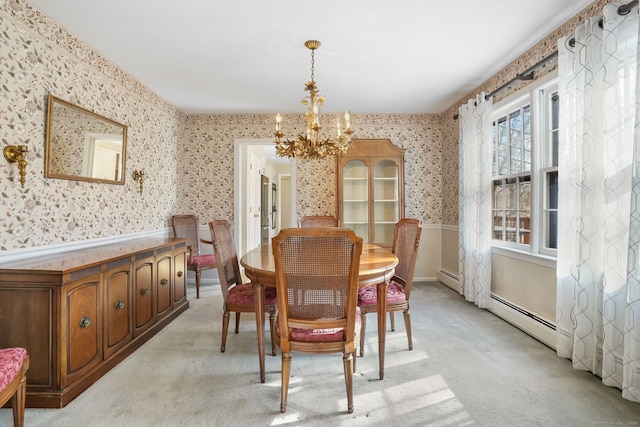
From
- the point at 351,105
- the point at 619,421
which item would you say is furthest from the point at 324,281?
the point at 351,105

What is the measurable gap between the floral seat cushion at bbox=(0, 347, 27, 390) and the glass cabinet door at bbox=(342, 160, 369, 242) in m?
3.56

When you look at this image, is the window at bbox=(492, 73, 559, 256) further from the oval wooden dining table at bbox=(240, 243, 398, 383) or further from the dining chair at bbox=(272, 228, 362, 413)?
the dining chair at bbox=(272, 228, 362, 413)

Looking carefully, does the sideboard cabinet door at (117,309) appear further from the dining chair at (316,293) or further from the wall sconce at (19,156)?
the dining chair at (316,293)

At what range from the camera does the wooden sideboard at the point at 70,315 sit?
5.86 feet

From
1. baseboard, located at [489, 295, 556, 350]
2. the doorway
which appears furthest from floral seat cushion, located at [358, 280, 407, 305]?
the doorway

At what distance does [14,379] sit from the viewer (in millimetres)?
1431

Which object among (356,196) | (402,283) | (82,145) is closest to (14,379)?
(82,145)

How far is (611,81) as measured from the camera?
200 centimetres

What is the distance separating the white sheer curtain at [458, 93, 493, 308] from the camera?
11.2 feet

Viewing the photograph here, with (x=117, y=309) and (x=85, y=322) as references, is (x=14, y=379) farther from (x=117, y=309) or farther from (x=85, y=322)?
(x=117, y=309)

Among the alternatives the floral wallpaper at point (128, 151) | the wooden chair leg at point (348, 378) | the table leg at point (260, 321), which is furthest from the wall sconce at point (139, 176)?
the wooden chair leg at point (348, 378)

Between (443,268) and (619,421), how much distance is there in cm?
314

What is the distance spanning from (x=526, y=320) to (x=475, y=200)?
129 cm

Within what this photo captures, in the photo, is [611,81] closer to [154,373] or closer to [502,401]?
[502,401]
